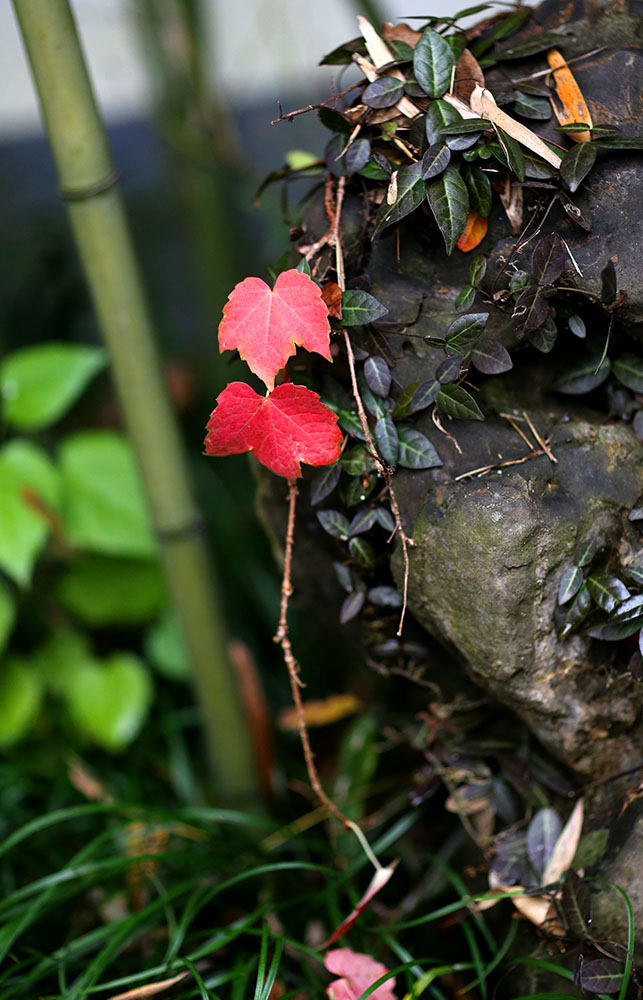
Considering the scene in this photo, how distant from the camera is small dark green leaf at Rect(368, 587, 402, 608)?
77cm

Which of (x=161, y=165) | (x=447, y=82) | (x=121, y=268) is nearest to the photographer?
(x=447, y=82)

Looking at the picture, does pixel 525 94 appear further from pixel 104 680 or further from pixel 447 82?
pixel 104 680

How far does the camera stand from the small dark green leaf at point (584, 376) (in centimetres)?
74

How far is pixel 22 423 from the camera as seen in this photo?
1277mm

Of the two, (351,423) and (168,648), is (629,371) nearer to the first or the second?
(351,423)

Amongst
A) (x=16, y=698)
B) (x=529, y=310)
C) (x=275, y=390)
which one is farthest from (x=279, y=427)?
(x=16, y=698)

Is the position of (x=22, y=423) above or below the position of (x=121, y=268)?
below

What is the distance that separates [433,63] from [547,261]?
0.21 meters

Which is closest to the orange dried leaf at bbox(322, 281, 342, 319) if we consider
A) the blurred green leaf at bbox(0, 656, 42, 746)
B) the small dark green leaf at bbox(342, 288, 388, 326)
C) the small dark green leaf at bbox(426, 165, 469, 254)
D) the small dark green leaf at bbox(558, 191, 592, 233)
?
the small dark green leaf at bbox(342, 288, 388, 326)

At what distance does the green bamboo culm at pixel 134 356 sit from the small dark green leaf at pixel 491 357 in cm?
47

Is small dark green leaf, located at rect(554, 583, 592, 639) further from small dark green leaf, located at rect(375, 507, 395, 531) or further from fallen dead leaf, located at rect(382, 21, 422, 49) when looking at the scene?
fallen dead leaf, located at rect(382, 21, 422, 49)

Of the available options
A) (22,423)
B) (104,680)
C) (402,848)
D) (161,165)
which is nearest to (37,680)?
(104,680)

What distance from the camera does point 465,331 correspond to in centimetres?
66

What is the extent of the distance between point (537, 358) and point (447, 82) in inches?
10.7
